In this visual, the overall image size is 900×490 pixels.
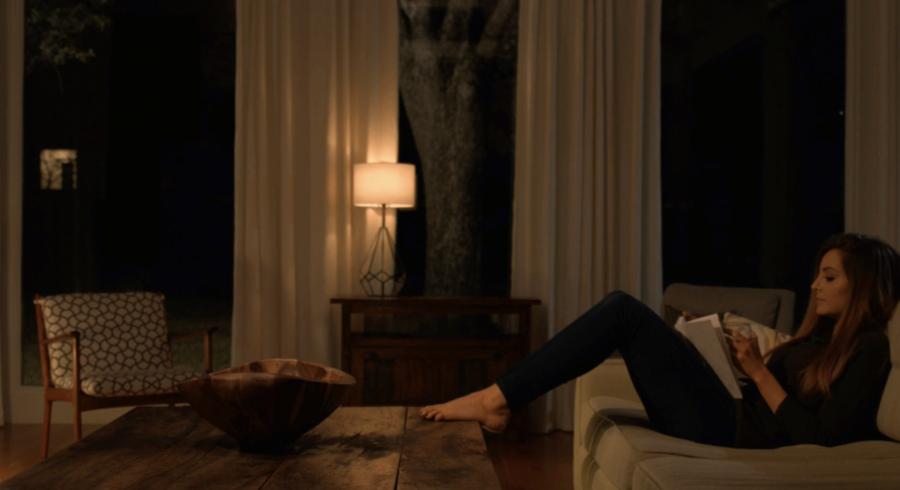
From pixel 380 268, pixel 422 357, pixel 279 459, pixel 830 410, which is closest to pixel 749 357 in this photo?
pixel 830 410

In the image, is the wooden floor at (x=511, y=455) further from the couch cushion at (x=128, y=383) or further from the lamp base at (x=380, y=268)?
the lamp base at (x=380, y=268)

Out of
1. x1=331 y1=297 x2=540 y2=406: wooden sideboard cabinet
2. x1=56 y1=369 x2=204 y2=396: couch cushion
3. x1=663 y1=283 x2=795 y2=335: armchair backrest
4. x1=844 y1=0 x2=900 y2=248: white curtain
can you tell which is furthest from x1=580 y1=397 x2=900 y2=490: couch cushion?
x1=844 y1=0 x2=900 y2=248: white curtain

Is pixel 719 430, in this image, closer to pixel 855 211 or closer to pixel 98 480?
pixel 98 480

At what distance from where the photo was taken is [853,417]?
1.73 metres

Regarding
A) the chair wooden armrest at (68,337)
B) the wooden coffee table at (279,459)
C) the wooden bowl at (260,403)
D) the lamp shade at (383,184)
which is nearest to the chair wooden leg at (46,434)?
the chair wooden armrest at (68,337)

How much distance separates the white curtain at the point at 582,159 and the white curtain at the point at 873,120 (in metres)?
1.11

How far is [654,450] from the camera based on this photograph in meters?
1.74

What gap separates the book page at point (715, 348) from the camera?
1890 millimetres

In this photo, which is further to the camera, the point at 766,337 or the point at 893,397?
the point at 766,337

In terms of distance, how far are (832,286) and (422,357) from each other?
6.66 feet

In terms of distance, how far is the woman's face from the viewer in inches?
74.9

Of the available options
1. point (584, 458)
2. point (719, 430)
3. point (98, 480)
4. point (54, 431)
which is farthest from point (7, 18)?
point (719, 430)

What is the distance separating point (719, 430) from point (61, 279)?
3.75 metres

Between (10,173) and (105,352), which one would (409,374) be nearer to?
(105,352)
